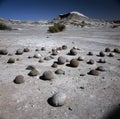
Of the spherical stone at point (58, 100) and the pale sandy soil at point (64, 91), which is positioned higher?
the spherical stone at point (58, 100)

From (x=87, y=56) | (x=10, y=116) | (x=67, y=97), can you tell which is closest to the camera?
(x=10, y=116)

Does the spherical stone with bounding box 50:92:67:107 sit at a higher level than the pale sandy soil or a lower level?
higher

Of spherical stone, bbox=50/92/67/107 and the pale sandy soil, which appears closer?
the pale sandy soil

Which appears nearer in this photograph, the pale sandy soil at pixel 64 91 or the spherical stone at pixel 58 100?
the pale sandy soil at pixel 64 91

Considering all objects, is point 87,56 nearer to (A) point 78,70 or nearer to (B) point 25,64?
(A) point 78,70

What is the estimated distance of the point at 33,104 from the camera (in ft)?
7.42

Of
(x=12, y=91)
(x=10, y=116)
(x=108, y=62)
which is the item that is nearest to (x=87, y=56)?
(x=108, y=62)

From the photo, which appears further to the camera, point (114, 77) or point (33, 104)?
point (114, 77)

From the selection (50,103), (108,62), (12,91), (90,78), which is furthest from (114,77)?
(12,91)

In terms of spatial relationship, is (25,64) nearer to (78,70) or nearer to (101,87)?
(78,70)

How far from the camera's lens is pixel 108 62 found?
13.7ft

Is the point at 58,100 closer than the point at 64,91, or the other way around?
the point at 58,100

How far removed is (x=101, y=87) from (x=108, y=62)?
1.52 m

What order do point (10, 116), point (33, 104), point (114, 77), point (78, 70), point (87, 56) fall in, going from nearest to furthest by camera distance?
point (10, 116) → point (33, 104) → point (114, 77) → point (78, 70) → point (87, 56)
